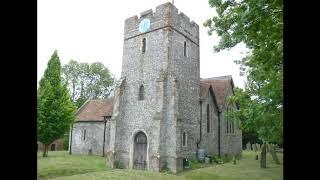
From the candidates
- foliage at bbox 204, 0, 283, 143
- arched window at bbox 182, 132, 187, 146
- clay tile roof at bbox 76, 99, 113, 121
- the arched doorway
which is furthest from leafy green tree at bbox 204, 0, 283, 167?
clay tile roof at bbox 76, 99, 113, 121

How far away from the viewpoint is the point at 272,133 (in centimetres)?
1388

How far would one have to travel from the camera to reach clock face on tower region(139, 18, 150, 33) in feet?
82.1

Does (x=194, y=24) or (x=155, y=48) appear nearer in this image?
(x=155, y=48)

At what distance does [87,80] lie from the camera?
2281 inches

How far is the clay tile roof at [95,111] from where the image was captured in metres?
32.4

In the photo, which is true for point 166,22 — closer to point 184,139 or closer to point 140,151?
point 184,139

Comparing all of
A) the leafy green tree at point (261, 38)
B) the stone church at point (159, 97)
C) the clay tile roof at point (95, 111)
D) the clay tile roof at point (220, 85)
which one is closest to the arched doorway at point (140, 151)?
the stone church at point (159, 97)

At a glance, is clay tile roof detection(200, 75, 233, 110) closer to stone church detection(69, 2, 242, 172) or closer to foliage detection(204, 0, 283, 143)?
stone church detection(69, 2, 242, 172)

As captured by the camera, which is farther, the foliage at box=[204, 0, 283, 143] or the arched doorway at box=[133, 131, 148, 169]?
the arched doorway at box=[133, 131, 148, 169]

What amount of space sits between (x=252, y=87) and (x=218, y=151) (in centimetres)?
1394

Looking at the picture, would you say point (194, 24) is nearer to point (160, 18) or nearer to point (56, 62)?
point (160, 18)

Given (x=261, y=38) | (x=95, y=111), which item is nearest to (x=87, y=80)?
(x=95, y=111)
